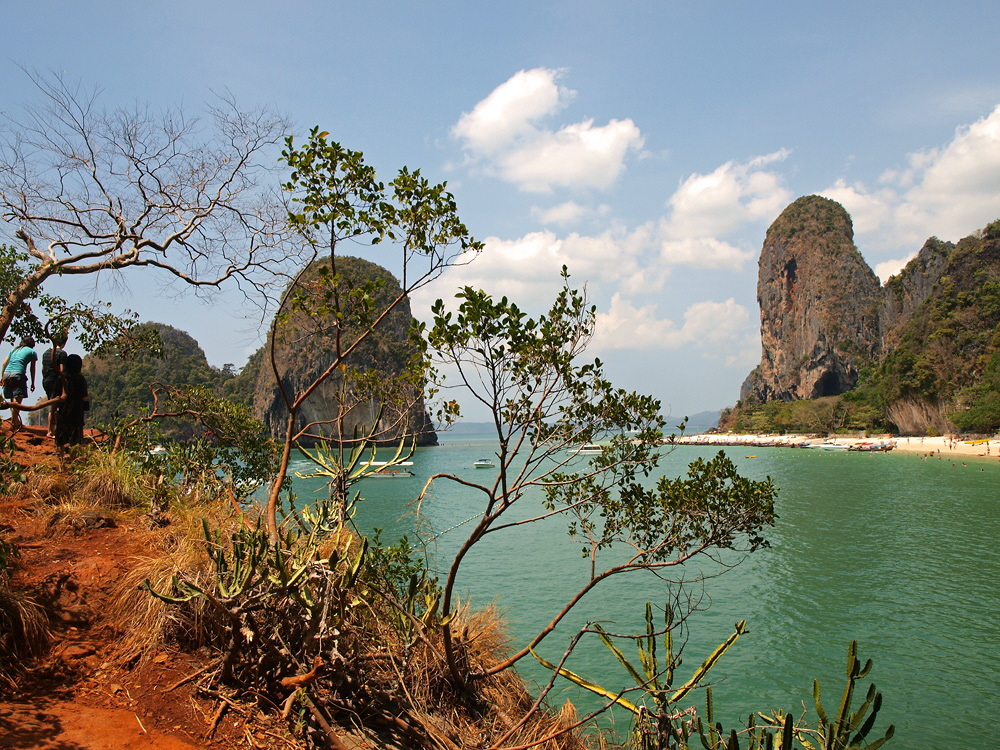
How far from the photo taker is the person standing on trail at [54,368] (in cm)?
754

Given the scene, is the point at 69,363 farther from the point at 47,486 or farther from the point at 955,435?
the point at 955,435

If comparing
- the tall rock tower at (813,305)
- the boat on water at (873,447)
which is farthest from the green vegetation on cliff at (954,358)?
the tall rock tower at (813,305)

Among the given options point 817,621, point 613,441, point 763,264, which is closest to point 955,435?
point 817,621

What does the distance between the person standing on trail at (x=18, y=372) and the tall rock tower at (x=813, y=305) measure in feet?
366

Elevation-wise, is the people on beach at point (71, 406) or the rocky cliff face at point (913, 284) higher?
the rocky cliff face at point (913, 284)

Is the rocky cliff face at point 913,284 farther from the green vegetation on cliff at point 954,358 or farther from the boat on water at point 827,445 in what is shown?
the boat on water at point 827,445

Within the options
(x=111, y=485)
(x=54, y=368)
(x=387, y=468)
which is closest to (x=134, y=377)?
(x=54, y=368)

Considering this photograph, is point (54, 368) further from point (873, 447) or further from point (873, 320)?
point (873, 320)

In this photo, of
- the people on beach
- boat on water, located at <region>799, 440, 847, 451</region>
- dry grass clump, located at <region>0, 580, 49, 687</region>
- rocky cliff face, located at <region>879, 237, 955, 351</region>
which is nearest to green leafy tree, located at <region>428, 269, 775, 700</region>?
dry grass clump, located at <region>0, 580, 49, 687</region>

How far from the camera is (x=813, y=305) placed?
112562 millimetres

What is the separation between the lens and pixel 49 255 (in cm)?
575

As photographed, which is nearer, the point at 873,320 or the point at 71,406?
the point at 71,406

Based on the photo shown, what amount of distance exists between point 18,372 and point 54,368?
0.82 meters

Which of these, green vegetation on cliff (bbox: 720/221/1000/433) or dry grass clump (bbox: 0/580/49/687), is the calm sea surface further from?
green vegetation on cliff (bbox: 720/221/1000/433)
